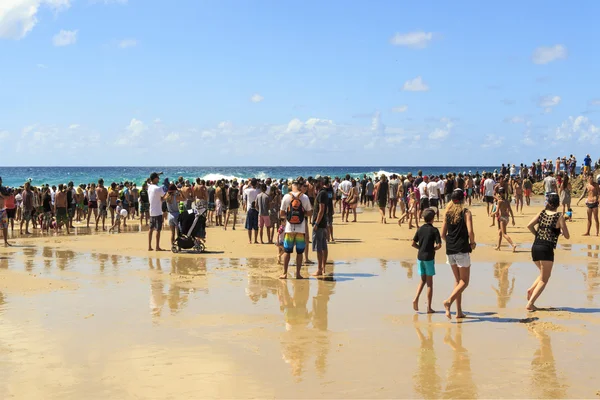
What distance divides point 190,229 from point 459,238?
8.07m

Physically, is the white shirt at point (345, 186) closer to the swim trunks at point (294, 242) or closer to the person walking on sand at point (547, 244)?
the swim trunks at point (294, 242)

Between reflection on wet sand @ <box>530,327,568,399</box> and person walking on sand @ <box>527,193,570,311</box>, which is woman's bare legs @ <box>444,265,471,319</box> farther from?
reflection on wet sand @ <box>530,327,568,399</box>

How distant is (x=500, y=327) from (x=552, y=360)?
4.48 feet

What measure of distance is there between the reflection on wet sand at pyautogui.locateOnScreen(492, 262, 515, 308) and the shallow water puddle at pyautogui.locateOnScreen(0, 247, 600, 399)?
0.07 metres

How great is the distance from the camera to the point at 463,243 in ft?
27.1

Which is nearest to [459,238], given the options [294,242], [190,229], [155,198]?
[294,242]

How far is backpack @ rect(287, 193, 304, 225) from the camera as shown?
1094 cm

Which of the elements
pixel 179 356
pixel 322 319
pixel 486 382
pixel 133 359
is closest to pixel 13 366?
pixel 133 359

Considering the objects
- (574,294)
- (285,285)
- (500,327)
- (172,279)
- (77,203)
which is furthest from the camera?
(77,203)

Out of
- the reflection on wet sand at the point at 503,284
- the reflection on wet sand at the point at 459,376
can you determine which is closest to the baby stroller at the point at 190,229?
the reflection on wet sand at the point at 503,284

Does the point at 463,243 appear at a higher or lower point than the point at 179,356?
higher

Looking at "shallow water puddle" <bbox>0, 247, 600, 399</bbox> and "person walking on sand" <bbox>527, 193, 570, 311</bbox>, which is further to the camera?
"person walking on sand" <bbox>527, 193, 570, 311</bbox>

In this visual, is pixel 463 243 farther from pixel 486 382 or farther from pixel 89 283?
pixel 89 283

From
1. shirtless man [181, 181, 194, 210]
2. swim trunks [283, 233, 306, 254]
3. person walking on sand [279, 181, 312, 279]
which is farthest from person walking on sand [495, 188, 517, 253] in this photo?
shirtless man [181, 181, 194, 210]
